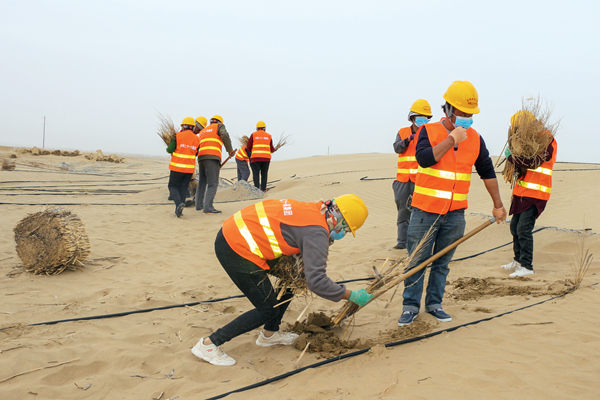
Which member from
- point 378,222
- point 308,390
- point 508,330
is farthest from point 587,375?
point 378,222

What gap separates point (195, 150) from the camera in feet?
27.3

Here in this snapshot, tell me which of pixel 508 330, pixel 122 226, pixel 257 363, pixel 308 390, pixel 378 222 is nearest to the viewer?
pixel 308 390

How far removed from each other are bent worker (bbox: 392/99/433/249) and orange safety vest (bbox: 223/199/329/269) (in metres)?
3.35

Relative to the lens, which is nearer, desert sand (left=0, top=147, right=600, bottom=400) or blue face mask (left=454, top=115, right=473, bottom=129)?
desert sand (left=0, top=147, right=600, bottom=400)

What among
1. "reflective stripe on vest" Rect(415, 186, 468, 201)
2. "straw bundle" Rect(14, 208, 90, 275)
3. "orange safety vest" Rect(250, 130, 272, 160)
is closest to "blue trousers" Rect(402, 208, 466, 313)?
"reflective stripe on vest" Rect(415, 186, 468, 201)

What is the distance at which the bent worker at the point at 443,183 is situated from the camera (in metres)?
3.30

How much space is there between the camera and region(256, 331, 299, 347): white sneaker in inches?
130

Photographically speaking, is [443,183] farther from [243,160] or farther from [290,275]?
[243,160]

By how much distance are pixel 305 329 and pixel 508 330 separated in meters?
1.56

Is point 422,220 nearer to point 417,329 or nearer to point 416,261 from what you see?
point 416,261

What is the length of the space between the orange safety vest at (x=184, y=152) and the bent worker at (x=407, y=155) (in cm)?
398

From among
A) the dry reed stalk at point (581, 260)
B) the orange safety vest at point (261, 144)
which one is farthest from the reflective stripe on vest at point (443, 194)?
the orange safety vest at point (261, 144)

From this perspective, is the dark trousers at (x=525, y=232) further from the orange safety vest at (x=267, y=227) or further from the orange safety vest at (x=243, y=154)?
the orange safety vest at (x=243, y=154)

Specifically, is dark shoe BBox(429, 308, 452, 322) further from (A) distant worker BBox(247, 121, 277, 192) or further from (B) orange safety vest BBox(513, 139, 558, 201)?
(A) distant worker BBox(247, 121, 277, 192)
